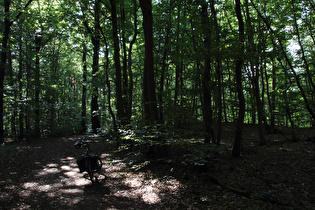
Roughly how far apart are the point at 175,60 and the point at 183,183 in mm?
4382

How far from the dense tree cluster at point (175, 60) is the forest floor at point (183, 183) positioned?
1081 mm

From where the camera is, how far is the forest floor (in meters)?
4.09

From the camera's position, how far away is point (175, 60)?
7.18 m

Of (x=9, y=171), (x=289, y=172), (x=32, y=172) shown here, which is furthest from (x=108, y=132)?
(x=289, y=172)

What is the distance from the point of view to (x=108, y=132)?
873 centimetres

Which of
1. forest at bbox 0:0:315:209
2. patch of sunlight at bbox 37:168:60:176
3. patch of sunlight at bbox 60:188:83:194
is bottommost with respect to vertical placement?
patch of sunlight at bbox 60:188:83:194

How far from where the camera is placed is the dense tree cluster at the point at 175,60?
655cm

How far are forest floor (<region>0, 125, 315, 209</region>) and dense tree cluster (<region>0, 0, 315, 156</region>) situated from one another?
108 centimetres

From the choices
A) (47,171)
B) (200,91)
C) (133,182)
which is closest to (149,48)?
(200,91)

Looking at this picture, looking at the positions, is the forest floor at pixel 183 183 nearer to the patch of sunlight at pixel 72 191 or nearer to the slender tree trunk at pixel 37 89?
the patch of sunlight at pixel 72 191

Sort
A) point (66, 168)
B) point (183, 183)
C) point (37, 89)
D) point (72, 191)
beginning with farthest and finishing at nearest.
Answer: point (37, 89) < point (66, 168) < point (72, 191) < point (183, 183)

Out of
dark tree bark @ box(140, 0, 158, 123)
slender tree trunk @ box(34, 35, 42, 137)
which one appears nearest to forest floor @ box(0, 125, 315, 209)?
dark tree bark @ box(140, 0, 158, 123)

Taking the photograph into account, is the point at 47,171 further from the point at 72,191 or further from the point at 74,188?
the point at 72,191

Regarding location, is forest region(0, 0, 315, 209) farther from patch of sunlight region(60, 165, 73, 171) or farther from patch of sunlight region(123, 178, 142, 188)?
patch of sunlight region(60, 165, 73, 171)
